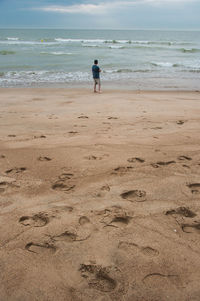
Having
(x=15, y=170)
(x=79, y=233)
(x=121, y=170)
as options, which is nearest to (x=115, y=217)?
(x=79, y=233)

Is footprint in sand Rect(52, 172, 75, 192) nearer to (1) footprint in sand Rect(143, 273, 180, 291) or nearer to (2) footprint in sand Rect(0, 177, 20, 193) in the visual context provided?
(2) footprint in sand Rect(0, 177, 20, 193)

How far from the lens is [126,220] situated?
237 cm

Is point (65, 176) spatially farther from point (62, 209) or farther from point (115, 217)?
point (115, 217)

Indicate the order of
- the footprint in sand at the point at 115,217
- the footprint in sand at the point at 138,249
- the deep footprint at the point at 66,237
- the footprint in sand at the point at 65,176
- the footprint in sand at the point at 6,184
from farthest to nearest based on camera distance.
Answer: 1. the footprint in sand at the point at 65,176
2. the footprint in sand at the point at 6,184
3. the footprint in sand at the point at 115,217
4. the deep footprint at the point at 66,237
5. the footprint in sand at the point at 138,249

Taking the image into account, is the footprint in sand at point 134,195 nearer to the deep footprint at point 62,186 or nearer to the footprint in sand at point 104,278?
the deep footprint at point 62,186

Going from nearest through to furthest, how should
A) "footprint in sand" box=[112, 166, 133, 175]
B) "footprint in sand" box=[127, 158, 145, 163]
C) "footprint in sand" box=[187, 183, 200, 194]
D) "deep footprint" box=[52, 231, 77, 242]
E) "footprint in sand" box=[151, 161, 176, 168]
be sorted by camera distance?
"deep footprint" box=[52, 231, 77, 242] < "footprint in sand" box=[187, 183, 200, 194] < "footprint in sand" box=[112, 166, 133, 175] < "footprint in sand" box=[151, 161, 176, 168] < "footprint in sand" box=[127, 158, 145, 163]

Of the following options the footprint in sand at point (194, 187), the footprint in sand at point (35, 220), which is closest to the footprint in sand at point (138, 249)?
the footprint in sand at point (35, 220)

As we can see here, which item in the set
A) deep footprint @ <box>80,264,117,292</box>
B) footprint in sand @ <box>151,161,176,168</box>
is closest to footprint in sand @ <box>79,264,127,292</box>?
deep footprint @ <box>80,264,117,292</box>

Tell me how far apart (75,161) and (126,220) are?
145 centimetres

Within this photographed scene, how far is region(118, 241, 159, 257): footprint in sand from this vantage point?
2006 mm

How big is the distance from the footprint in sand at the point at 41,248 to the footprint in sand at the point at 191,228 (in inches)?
45.2

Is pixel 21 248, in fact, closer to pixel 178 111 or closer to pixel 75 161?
pixel 75 161

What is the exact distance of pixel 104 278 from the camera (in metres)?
1.80

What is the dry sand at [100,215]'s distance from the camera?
1773 mm
